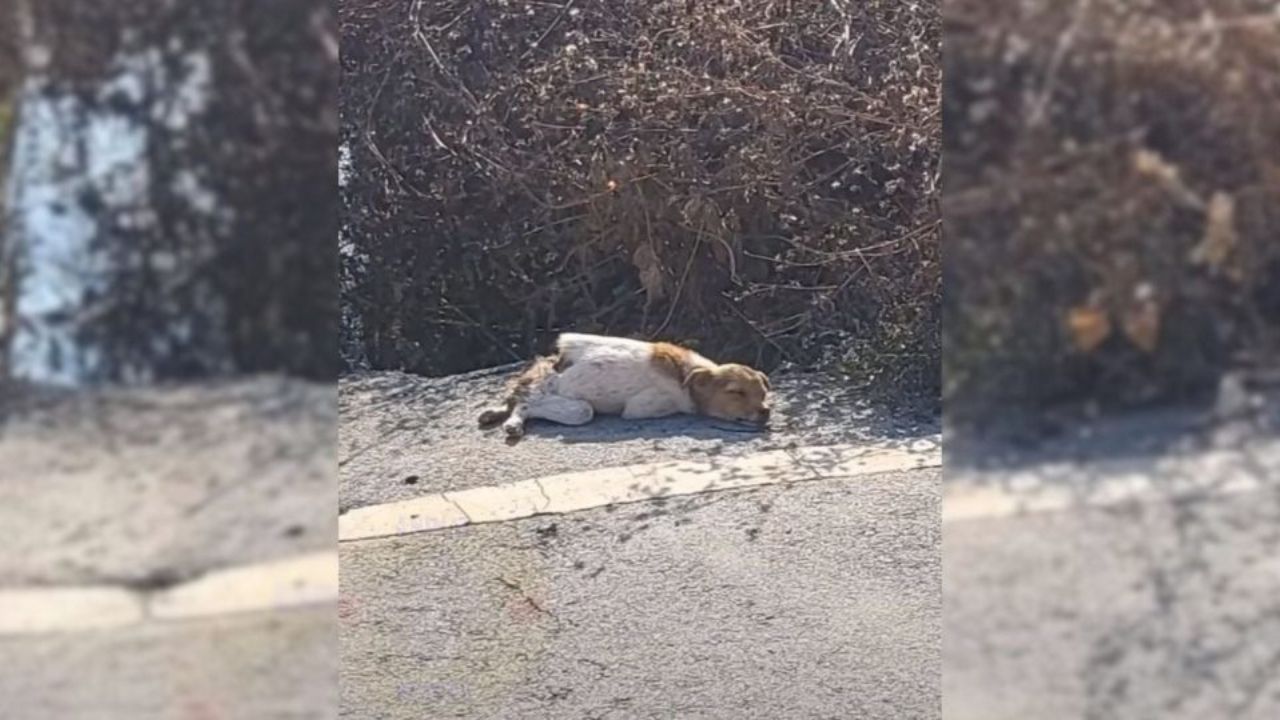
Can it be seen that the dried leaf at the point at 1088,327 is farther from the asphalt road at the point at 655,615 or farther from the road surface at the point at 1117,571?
the asphalt road at the point at 655,615

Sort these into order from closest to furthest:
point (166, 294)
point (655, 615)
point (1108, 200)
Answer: point (166, 294) → point (1108, 200) → point (655, 615)

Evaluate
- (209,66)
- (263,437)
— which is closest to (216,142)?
(209,66)

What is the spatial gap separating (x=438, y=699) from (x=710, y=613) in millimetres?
503

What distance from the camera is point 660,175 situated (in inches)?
120

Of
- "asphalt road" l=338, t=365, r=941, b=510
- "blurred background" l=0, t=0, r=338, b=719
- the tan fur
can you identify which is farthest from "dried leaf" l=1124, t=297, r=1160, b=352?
the tan fur

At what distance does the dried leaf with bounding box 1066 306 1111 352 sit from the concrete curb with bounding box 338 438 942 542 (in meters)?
1.23

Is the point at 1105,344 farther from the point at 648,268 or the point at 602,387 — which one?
the point at 648,268

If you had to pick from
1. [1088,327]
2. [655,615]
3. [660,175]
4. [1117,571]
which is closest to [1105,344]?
[1088,327]

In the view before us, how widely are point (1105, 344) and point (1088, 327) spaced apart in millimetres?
26

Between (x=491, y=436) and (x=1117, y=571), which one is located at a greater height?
(x=1117, y=571)

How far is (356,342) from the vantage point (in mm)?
2648

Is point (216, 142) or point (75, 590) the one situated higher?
point (216, 142)

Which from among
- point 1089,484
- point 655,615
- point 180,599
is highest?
point 1089,484

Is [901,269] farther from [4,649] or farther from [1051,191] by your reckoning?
[4,649]
